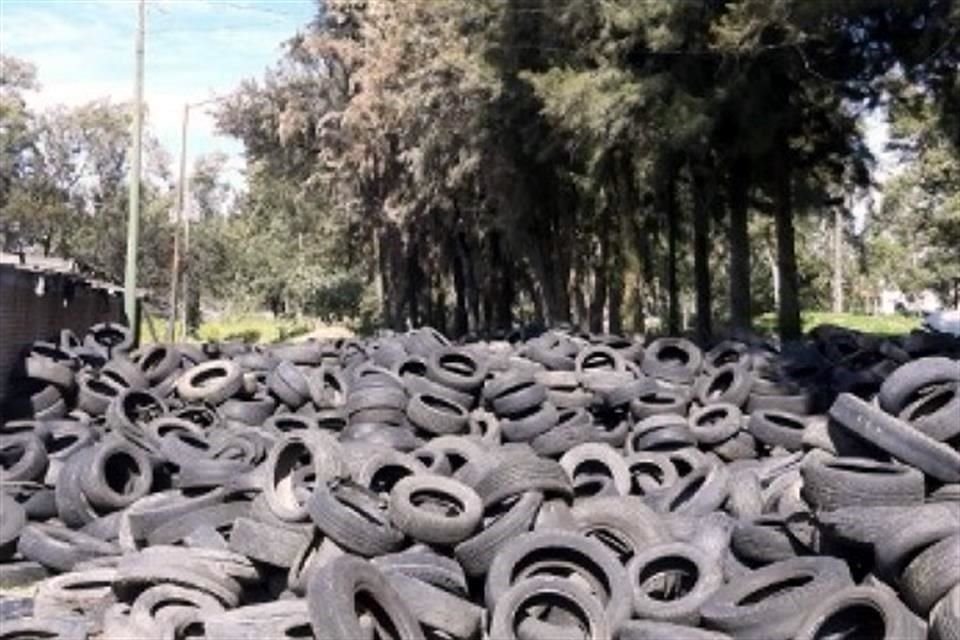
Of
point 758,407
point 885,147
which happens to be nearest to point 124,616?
point 758,407

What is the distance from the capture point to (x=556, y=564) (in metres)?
8.52

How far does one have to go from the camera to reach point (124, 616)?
8.63 m

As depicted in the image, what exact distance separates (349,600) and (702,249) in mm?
28443

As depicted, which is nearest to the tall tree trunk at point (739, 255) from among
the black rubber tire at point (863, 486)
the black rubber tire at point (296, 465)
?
the black rubber tire at point (296, 465)

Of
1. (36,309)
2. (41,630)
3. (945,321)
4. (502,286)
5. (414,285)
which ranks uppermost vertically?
(414,285)

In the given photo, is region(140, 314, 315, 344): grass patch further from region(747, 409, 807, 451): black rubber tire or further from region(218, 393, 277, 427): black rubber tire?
region(747, 409, 807, 451): black rubber tire

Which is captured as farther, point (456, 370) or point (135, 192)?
point (135, 192)

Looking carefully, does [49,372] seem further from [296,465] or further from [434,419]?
[296,465]

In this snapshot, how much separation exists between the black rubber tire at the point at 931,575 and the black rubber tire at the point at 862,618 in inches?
7.1

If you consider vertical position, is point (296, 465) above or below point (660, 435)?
below

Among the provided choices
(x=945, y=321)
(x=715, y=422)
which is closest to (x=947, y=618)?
(x=715, y=422)

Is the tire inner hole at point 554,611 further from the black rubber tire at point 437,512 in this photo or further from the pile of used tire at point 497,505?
the black rubber tire at point 437,512

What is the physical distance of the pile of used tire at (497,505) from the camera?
775 centimetres

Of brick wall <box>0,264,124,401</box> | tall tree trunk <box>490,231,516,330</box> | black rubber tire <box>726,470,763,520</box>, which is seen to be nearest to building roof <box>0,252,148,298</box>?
brick wall <box>0,264,124,401</box>
